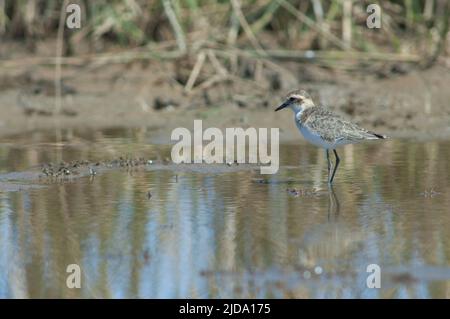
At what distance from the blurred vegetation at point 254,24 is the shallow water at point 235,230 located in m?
3.42

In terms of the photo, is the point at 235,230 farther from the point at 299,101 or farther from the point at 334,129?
the point at 299,101

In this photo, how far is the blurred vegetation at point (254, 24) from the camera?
1370cm

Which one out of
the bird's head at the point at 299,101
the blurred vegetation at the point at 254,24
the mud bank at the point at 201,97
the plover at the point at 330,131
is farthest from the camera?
the blurred vegetation at the point at 254,24

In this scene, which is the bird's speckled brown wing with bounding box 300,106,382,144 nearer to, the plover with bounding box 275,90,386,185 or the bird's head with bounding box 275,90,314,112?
the plover with bounding box 275,90,386,185

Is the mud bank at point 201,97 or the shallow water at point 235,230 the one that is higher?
the mud bank at point 201,97

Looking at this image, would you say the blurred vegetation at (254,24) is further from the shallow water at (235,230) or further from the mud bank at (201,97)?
the shallow water at (235,230)

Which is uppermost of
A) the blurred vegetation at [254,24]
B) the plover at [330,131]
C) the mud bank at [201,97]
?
the blurred vegetation at [254,24]

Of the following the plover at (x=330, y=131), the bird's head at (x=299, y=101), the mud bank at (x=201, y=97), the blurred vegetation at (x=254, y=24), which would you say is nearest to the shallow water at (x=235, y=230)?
the plover at (x=330, y=131)

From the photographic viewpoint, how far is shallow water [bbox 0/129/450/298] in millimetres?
6219

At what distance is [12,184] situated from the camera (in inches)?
369

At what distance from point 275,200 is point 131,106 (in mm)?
5507
